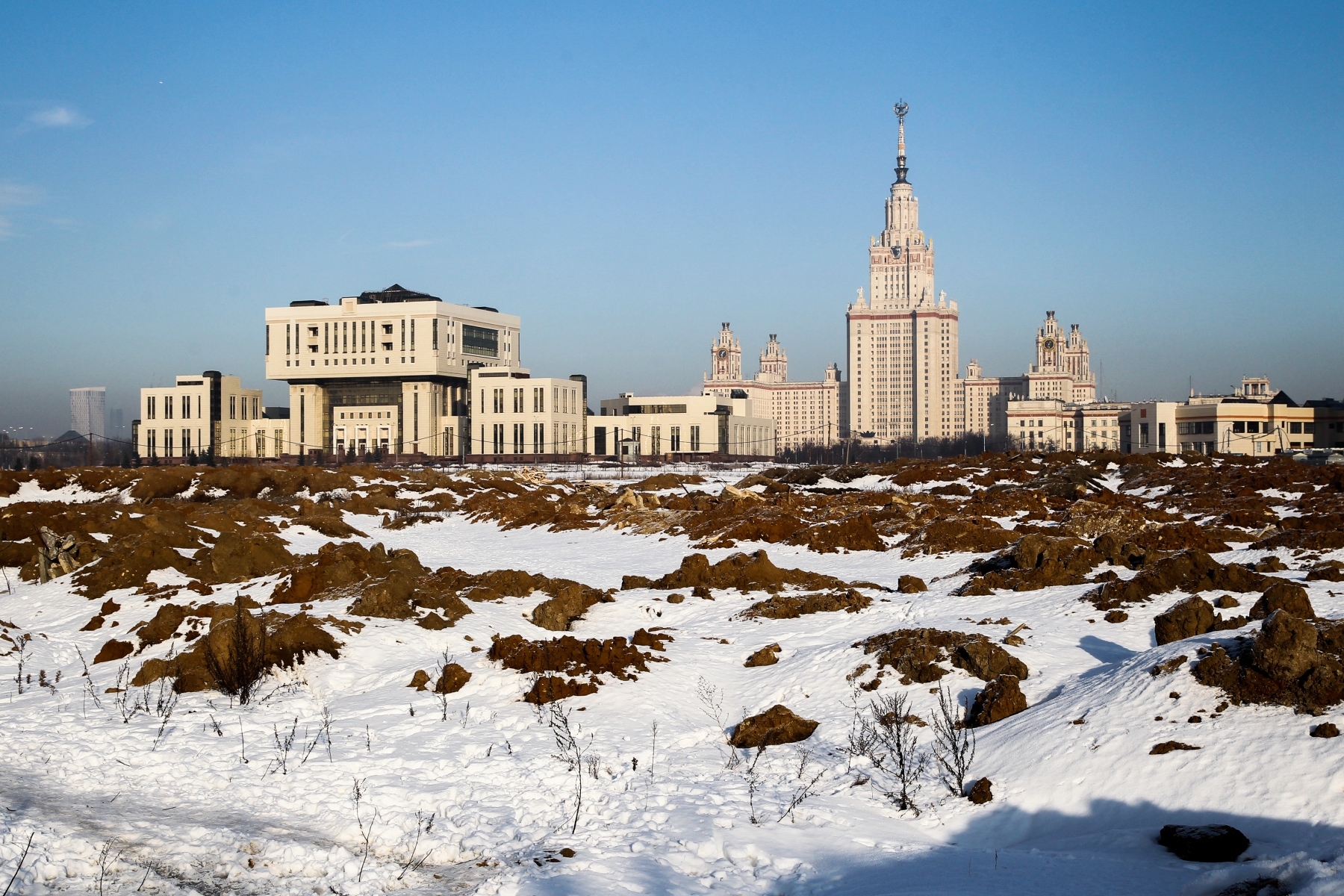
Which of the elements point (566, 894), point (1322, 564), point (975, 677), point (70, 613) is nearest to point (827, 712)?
point (975, 677)

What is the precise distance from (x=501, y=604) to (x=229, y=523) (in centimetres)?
1423

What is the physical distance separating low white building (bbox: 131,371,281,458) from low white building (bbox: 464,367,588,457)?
2569 cm

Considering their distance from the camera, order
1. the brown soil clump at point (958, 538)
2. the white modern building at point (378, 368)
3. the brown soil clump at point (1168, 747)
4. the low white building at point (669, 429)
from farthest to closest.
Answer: the low white building at point (669, 429) < the white modern building at point (378, 368) < the brown soil clump at point (958, 538) < the brown soil clump at point (1168, 747)

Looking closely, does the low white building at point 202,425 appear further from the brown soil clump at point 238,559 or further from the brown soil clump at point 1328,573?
the brown soil clump at point 1328,573

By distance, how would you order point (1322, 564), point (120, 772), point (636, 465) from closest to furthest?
point (120, 772), point (1322, 564), point (636, 465)

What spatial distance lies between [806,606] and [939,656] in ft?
17.0

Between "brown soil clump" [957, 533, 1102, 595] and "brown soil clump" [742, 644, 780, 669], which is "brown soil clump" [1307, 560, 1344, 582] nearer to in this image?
"brown soil clump" [957, 533, 1102, 595]

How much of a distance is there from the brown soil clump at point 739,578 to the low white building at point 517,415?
85.9 meters

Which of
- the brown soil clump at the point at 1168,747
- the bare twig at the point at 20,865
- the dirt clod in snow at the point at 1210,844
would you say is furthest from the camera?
the brown soil clump at the point at 1168,747

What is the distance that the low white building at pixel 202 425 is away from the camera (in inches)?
4724

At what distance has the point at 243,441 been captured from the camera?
398 feet

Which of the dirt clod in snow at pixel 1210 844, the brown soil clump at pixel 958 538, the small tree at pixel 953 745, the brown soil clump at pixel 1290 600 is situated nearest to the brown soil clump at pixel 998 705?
→ the small tree at pixel 953 745

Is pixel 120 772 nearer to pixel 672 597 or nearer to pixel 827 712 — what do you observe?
pixel 827 712

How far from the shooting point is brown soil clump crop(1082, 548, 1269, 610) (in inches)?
590
